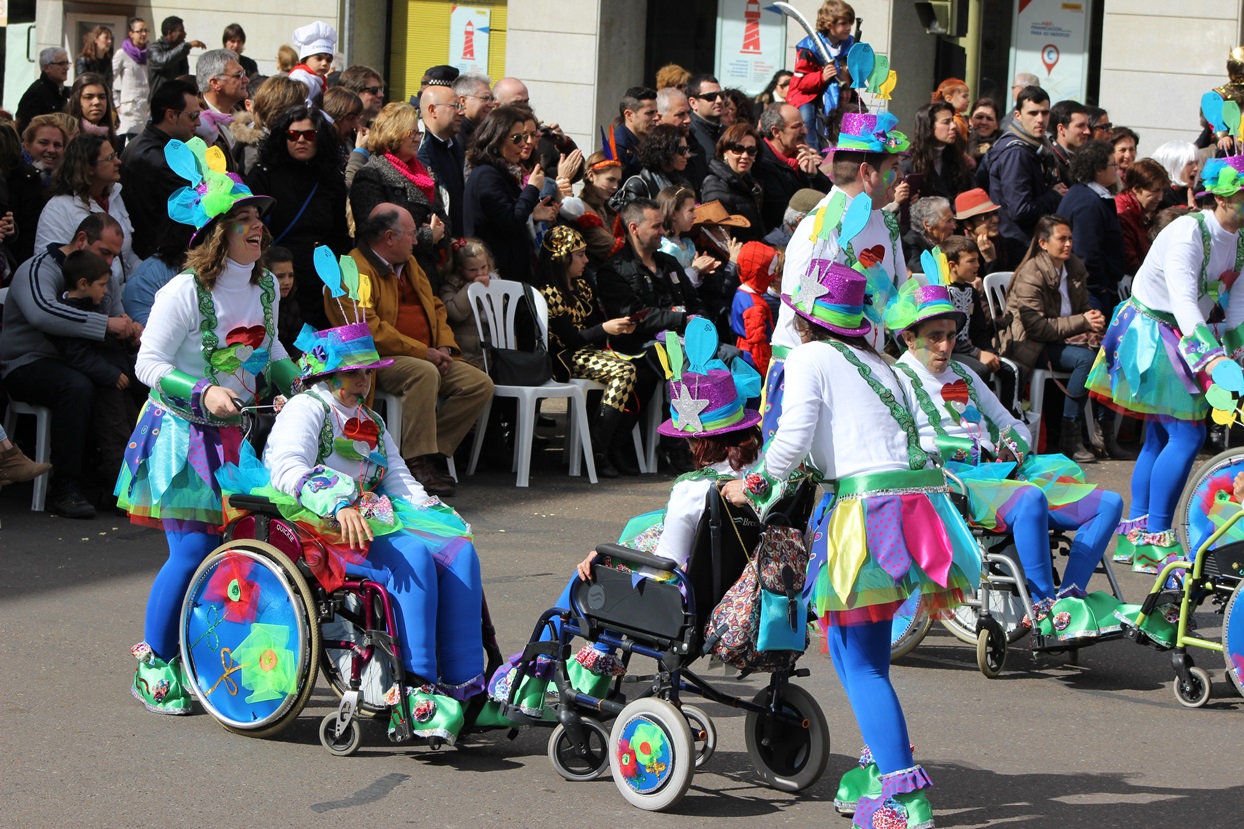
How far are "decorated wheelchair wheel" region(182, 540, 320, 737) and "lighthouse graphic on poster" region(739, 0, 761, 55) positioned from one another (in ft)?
48.8

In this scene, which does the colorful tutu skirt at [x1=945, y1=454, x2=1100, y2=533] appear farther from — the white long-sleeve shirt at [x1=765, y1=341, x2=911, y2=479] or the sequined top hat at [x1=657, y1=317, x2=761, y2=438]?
the white long-sleeve shirt at [x1=765, y1=341, x2=911, y2=479]

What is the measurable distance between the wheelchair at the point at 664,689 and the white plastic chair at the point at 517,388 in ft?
16.0

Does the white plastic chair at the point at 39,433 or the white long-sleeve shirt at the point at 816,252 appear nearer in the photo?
the white long-sleeve shirt at the point at 816,252

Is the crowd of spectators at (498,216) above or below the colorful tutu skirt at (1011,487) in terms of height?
above

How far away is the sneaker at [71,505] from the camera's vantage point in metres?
8.77

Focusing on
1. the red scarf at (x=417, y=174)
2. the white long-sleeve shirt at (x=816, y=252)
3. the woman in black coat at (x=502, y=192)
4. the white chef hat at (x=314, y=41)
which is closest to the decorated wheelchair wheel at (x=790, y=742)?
the white long-sleeve shirt at (x=816, y=252)

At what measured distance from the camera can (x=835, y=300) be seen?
15.9ft

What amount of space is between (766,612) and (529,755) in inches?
40.6

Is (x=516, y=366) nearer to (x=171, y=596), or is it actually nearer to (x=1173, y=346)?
(x=1173, y=346)

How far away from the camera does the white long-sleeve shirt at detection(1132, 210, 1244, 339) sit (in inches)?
307

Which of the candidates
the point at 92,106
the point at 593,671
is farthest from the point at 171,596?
the point at 92,106

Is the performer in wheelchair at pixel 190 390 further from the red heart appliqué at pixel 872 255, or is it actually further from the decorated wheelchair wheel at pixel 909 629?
the decorated wheelchair wheel at pixel 909 629

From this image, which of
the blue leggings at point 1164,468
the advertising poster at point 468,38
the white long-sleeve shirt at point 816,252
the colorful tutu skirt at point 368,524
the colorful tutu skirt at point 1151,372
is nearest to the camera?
the colorful tutu skirt at point 368,524

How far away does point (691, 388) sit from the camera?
16.7ft
